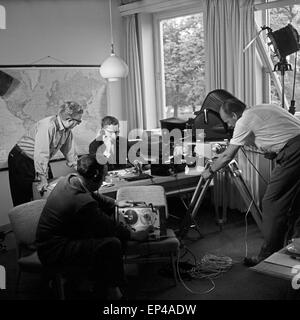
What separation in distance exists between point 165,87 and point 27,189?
254 cm

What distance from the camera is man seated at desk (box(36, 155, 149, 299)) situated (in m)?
2.96

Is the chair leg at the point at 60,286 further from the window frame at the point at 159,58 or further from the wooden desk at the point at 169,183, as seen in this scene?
the window frame at the point at 159,58

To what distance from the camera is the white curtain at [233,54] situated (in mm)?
4969

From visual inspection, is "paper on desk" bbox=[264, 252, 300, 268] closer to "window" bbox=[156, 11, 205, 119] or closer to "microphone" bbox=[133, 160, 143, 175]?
"microphone" bbox=[133, 160, 143, 175]

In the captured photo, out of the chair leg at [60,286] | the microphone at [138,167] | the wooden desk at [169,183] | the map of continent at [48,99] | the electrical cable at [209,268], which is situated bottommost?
the electrical cable at [209,268]

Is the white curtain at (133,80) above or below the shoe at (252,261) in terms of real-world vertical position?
above

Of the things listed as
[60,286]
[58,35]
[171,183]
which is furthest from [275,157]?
[58,35]

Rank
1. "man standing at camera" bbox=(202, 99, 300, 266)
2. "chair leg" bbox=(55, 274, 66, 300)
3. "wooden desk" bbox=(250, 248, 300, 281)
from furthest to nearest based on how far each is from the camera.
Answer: "man standing at camera" bbox=(202, 99, 300, 266) → "chair leg" bbox=(55, 274, 66, 300) → "wooden desk" bbox=(250, 248, 300, 281)

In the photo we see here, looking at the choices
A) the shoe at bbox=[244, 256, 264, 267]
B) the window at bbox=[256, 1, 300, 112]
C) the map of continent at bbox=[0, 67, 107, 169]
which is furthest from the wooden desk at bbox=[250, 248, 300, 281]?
the map of continent at bbox=[0, 67, 107, 169]

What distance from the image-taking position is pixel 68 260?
9.82ft

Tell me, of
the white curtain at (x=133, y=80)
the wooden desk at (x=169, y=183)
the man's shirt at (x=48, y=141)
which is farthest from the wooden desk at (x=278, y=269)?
the white curtain at (x=133, y=80)

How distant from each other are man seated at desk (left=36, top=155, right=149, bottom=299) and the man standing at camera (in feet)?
4.35

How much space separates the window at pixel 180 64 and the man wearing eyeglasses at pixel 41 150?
6.36 ft

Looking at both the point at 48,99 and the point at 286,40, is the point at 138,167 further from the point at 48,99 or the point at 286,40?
the point at 286,40
